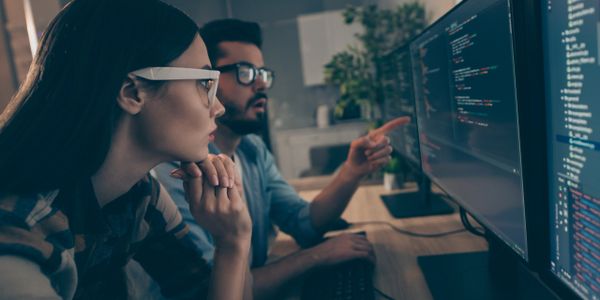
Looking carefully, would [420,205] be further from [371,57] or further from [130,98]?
[371,57]

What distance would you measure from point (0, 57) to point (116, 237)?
2.90m

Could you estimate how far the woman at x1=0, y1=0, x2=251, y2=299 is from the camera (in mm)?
633

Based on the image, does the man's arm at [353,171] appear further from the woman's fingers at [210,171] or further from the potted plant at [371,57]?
the potted plant at [371,57]

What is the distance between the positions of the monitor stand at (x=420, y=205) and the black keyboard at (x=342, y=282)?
18.2 inches

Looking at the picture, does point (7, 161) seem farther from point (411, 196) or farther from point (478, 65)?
point (411, 196)

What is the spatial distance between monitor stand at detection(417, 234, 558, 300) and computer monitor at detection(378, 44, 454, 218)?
429 mm

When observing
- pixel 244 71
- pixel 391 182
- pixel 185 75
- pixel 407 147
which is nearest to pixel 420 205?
pixel 407 147

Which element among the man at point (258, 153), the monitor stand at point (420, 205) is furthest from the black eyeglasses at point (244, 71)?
the monitor stand at point (420, 205)

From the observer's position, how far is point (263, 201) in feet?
4.78

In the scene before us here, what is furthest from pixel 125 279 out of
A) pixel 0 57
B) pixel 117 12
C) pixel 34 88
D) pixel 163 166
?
pixel 0 57

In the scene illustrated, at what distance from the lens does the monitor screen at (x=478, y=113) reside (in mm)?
609

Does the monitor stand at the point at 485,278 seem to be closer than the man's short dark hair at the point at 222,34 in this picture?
Yes

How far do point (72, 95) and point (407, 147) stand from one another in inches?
42.6

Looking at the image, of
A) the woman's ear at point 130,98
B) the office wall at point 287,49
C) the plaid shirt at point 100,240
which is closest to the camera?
the plaid shirt at point 100,240
